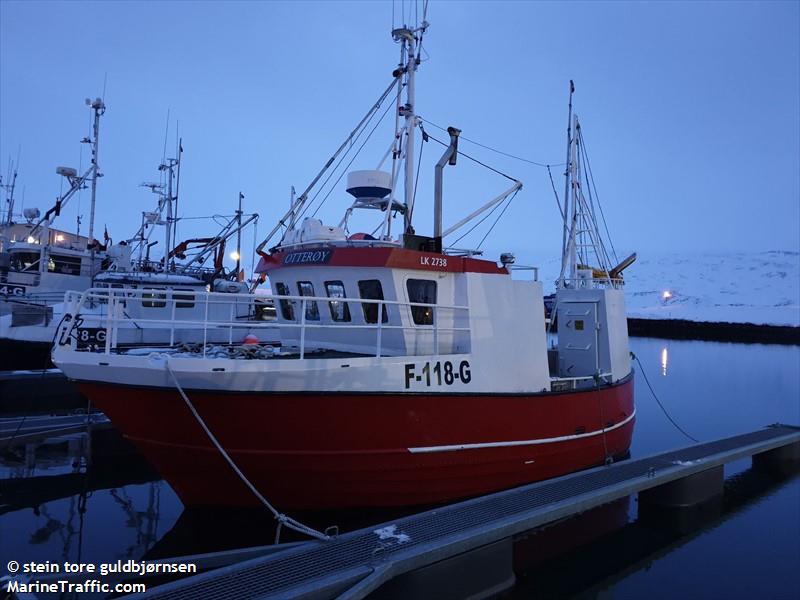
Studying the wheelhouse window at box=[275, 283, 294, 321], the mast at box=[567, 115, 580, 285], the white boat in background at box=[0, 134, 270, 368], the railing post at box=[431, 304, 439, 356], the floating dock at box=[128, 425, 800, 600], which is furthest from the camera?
the white boat in background at box=[0, 134, 270, 368]

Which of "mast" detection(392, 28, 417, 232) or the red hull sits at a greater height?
"mast" detection(392, 28, 417, 232)

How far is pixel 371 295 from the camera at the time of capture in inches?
316

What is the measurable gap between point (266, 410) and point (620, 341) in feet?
26.5

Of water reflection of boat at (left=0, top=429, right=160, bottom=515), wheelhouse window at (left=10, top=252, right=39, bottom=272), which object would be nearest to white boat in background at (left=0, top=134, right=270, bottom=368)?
wheelhouse window at (left=10, top=252, right=39, bottom=272)

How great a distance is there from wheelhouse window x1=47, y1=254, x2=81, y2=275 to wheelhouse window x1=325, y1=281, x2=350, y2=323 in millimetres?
22060

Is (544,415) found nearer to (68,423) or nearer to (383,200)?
(383,200)

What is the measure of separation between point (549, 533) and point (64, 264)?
84.1ft

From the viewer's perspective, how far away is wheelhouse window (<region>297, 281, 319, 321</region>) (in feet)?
28.8

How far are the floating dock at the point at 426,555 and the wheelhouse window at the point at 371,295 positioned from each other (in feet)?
9.56

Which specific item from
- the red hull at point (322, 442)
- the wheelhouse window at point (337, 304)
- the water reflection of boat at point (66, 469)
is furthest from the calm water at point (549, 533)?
the wheelhouse window at point (337, 304)

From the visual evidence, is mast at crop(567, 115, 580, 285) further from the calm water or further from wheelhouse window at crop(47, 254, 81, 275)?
wheelhouse window at crop(47, 254, 81, 275)

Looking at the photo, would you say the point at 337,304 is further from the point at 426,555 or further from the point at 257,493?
the point at 426,555

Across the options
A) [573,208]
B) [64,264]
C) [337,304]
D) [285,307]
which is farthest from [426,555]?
[64,264]

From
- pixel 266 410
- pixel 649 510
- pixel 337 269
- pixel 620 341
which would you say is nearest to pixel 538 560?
pixel 649 510
